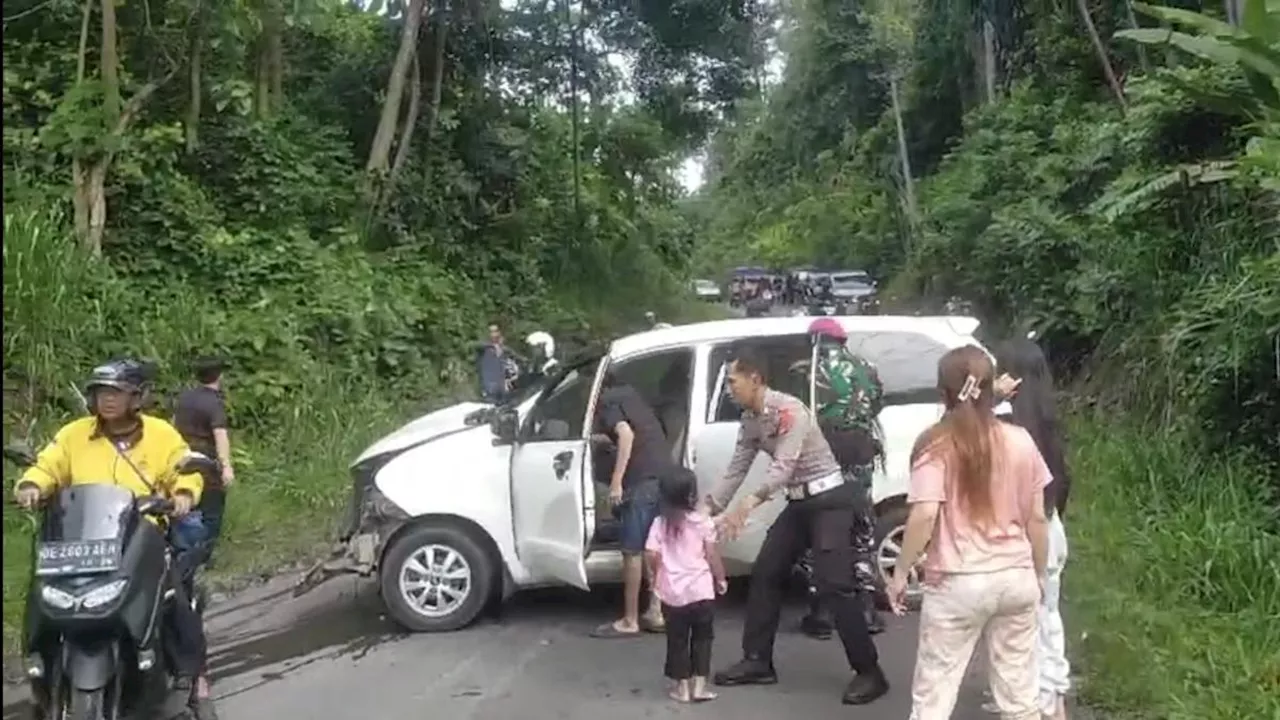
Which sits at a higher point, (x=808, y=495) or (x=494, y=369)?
(x=808, y=495)

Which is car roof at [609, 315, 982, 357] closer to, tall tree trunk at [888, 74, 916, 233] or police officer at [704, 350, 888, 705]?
police officer at [704, 350, 888, 705]

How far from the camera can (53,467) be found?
234 inches

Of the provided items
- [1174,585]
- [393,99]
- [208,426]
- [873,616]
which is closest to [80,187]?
[393,99]

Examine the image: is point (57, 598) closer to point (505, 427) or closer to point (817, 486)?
point (817, 486)

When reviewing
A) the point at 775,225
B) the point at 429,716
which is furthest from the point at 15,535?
the point at 775,225

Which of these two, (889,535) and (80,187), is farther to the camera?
(80,187)

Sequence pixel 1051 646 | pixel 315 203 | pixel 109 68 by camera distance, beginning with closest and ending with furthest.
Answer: pixel 1051 646 < pixel 109 68 < pixel 315 203

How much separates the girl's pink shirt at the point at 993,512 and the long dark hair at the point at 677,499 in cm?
184

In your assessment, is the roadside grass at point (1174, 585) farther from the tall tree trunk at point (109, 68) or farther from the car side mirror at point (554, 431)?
the tall tree trunk at point (109, 68)

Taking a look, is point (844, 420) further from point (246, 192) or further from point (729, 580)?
point (246, 192)

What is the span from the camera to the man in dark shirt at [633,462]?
8.28 metres

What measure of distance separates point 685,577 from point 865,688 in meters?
1.00

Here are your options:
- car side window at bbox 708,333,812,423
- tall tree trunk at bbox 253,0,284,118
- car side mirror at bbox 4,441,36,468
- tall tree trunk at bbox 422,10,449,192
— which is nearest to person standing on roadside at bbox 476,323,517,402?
tall tree trunk at bbox 253,0,284,118

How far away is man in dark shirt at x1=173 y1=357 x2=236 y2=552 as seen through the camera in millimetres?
8180
